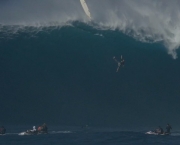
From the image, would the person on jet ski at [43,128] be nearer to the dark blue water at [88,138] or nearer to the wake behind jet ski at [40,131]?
the wake behind jet ski at [40,131]

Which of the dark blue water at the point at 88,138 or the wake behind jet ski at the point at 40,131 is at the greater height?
the wake behind jet ski at the point at 40,131

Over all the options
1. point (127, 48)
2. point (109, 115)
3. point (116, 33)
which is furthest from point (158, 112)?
point (116, 33)

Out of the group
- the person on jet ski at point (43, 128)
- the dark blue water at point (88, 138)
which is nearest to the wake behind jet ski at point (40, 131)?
the person on jet ski at point (43, 128)

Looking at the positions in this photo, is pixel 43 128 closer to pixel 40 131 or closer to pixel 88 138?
pixel 40 131

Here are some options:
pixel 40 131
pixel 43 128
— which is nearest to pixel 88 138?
pixel 43 128

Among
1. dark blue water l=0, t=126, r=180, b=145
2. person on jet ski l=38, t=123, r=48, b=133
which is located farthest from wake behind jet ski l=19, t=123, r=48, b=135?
dark blue water l=0, t=126, r=180, b=145

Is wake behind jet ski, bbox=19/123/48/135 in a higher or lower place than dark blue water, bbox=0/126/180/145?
higher

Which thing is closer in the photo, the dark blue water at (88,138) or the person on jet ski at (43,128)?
the dark blue water at (88,138)

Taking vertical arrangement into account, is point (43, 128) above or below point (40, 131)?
above

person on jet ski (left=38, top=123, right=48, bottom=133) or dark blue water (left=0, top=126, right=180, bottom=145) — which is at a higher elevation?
person on jet ski (left=38, top=123, right=48, bottom=133)

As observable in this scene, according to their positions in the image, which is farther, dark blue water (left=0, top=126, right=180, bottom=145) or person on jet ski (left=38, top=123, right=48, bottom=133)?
person on jet ski (left=38, top=123, right=48, bottom=133)

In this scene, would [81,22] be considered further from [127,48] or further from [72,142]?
[72,142]

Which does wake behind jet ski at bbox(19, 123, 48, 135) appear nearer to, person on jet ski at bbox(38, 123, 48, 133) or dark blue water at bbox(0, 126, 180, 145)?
person on jet ski at bbox(38, 123, 48, 133)
